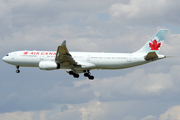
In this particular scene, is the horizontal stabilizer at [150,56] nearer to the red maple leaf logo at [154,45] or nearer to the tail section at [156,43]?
the tail section at [156,43]

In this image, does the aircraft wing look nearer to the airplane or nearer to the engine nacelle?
the airplane

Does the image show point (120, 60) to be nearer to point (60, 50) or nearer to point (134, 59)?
point (134, 59)

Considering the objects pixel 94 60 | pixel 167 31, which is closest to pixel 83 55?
pixel 94 60

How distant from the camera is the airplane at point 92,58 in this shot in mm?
63781

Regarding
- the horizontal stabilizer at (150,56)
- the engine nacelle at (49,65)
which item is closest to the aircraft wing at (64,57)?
the engine nacelle at (49,65)

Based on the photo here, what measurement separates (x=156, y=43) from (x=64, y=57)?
19324 mm

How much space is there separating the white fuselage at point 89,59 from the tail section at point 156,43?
2.16 metres

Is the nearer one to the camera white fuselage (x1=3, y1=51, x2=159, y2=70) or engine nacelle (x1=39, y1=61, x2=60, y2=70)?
white fuselage (x1=3, y1=51, x2=159, y2=70)

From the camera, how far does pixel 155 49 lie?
65.4 m

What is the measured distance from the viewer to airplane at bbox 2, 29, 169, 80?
6378cm

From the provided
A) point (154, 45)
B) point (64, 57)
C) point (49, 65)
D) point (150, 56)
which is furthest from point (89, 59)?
point (154, 45)

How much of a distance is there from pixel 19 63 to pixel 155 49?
30222mm

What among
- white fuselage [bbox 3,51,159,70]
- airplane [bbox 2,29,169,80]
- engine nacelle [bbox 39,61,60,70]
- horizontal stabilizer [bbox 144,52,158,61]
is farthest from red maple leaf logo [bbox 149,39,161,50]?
engine nacelle [bbox 39,61,60,70]

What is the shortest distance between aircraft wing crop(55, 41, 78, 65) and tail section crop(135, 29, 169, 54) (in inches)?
590
